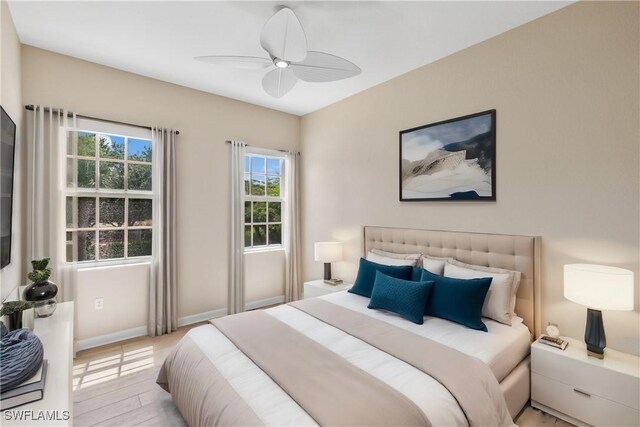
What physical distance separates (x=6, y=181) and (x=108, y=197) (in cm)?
134

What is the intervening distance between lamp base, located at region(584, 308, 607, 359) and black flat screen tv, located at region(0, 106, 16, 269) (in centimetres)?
372

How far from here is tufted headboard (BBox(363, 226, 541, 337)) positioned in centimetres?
238

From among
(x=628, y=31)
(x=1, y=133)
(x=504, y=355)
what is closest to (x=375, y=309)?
(x=504, y=355)

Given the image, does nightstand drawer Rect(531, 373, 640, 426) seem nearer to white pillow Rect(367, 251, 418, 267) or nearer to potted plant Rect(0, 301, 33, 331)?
white pillow Rect(367, 251, 418, 267)

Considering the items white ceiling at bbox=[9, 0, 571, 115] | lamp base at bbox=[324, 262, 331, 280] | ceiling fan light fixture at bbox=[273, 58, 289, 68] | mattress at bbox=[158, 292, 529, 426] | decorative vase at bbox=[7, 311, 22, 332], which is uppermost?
white ceiling at bbox=[9, 0, 571, 115]

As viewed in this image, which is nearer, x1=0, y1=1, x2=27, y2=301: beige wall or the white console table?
the white console table

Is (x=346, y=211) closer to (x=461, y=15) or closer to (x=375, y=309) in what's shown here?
(x=375, y=309)

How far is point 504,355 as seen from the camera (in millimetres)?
1973

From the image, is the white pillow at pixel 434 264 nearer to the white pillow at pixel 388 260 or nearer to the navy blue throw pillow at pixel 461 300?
the white pillow at pixel 388 260

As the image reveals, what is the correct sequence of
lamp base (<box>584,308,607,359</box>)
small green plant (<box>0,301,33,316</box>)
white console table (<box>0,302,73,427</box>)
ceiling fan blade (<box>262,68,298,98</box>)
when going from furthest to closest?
ceiling fan blade (<box>262,68,298,98</box>), lamp base (<box>584,308,607,359</box>), small green plant (<box>0,301,33,316</box>), white console table (<box>0,302,73,427</box>)

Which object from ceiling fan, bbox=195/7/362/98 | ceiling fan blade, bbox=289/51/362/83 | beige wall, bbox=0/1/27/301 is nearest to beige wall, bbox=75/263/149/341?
beige wall, bbox=0/1/27/301

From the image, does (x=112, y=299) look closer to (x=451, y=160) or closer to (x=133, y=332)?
(x=133, y=332)

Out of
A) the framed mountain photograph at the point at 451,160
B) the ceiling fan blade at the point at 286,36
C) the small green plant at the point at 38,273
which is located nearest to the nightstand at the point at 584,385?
the framed mountain photograph at the point at 451,160

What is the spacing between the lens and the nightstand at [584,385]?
1.78 m
